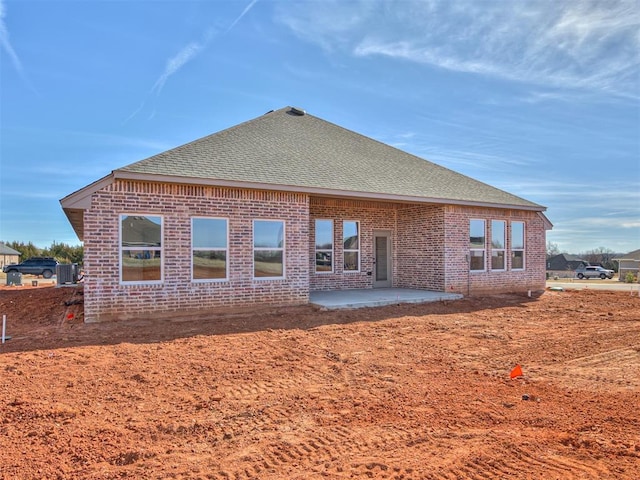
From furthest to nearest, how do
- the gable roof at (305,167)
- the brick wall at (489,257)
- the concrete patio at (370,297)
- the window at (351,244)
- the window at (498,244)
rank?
the window at (498,244), the window at (351,244), the brick wall at (489,257), the concrete patio at (370,297), the gable roof at (305,167)

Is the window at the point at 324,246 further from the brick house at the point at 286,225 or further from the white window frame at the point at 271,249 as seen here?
the white window frame at the point at 271,249

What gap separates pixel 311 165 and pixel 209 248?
14.8 ft

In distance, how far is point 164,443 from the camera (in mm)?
3848

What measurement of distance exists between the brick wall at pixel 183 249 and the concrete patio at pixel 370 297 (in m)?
0.92

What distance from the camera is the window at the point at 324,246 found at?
1477cm

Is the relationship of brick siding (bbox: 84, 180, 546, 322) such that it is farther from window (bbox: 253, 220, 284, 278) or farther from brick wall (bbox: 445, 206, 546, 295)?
window (bbox: 253, 220, 284, 278)

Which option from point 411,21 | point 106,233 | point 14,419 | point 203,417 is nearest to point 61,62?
point 106,233

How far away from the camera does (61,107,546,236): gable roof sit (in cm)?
1029

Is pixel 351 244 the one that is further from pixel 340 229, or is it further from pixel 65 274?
pixel 65 274

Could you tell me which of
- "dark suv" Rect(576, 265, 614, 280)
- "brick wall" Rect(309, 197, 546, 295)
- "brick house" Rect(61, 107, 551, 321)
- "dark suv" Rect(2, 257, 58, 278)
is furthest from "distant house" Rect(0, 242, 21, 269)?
"dark suv" Rect(576, 265, 614, 280)

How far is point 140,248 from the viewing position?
9.78 metres

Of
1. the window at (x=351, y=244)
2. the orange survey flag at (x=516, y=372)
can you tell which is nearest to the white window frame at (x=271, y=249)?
the window at (x=351, y=244)

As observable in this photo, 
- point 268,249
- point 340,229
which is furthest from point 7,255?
point 268,249

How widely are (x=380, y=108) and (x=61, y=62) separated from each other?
10.9 m
